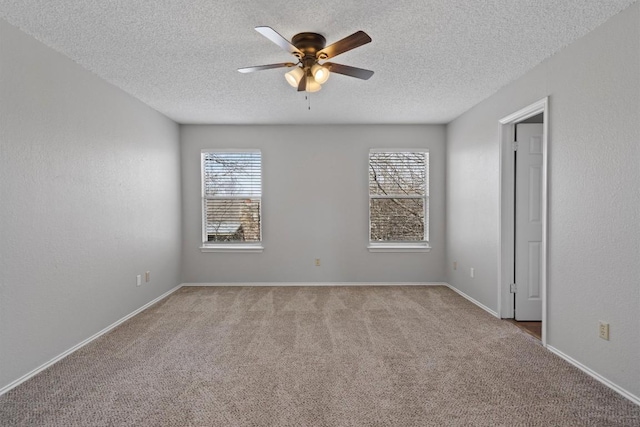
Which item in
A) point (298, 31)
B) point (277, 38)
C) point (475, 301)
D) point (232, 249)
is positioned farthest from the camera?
point (232, 249)

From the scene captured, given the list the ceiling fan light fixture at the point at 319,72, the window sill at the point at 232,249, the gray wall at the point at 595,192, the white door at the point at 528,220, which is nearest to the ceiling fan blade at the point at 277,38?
the ceiling fan light fixture at the point at 319,72

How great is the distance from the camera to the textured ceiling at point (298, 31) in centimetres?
214

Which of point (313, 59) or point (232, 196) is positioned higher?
point (313, 59)

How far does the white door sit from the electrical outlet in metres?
1.30

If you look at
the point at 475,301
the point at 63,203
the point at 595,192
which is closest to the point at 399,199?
the point at 475,301

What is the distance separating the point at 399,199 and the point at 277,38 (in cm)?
357

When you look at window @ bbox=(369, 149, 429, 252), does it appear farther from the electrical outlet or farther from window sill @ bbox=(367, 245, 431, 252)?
the electrical outlet

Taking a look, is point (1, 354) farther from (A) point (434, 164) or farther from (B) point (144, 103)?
(A) point (434, 164)

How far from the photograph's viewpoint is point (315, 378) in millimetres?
2404

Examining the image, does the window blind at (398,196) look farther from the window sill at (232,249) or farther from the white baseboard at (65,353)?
the white baseboard at (65,353)

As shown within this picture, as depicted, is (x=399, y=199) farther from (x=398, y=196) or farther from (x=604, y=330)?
(x=604, y=330)

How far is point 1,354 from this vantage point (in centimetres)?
221

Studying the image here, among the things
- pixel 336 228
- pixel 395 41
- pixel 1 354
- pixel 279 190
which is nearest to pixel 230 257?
pixel 279 190

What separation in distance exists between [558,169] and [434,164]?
2500mm
